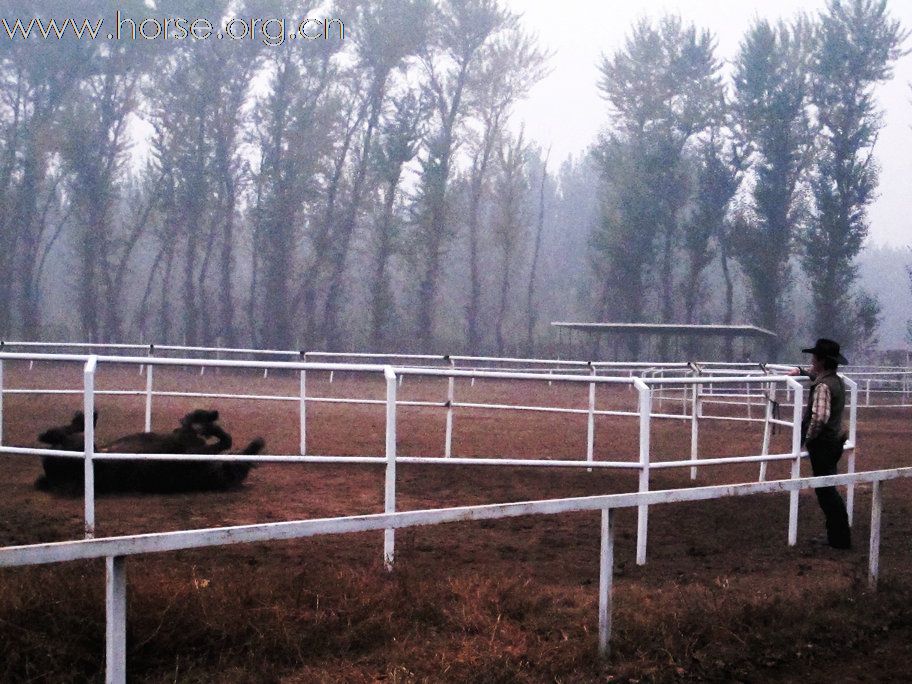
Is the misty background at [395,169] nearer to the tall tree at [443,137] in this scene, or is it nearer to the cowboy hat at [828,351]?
the tall tree at [443,137]

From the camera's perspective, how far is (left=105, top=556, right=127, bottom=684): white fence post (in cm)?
288

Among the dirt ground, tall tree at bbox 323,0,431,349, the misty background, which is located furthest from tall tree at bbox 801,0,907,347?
the dirt ground

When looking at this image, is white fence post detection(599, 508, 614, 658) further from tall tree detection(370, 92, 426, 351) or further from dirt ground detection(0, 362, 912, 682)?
tall tree detection(370, 92, 426, 351)

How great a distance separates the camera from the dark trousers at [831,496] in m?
6.30

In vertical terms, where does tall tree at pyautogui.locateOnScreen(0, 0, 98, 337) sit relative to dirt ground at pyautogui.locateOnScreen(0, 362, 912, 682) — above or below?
above

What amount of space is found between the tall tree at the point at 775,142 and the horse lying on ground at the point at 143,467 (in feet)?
112

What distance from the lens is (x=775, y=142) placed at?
39.2 metres

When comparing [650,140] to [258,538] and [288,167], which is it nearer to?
[288,167]

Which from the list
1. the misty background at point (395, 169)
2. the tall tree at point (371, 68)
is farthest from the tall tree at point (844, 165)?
the tall tree at point (371, 68)

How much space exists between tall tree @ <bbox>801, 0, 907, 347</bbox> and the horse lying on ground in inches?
1328

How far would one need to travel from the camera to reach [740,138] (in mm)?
40406

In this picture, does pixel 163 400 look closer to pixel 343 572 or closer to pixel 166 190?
pixel 343 572

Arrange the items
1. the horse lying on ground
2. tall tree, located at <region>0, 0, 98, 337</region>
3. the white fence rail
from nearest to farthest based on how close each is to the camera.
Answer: the white fence rail
the horse lying on ground
tall tree, located at <region>0, 0, 98, 337</region>

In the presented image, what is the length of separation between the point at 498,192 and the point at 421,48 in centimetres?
870
